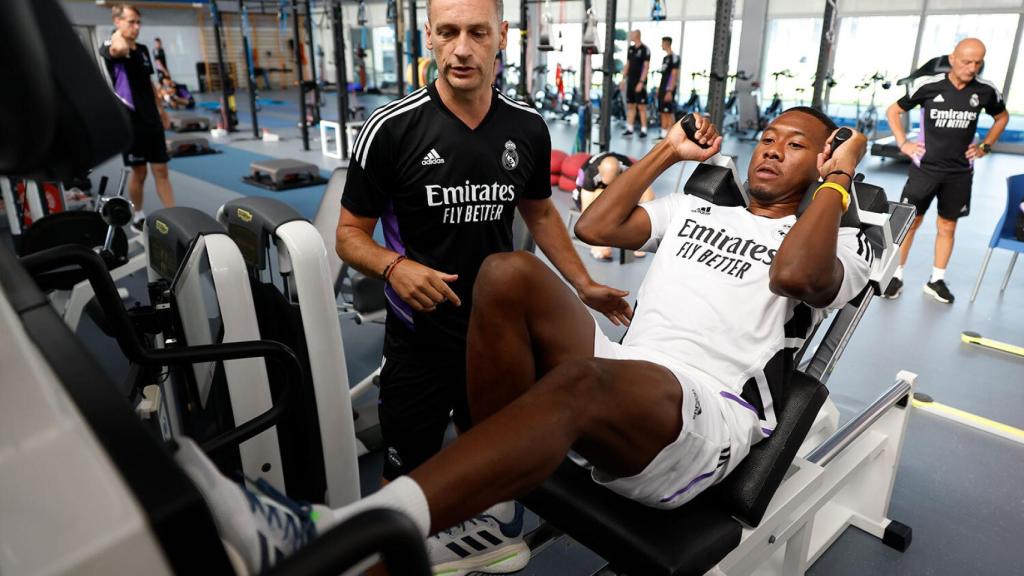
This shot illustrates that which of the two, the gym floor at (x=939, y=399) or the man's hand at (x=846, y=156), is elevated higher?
the man's hand at (x=846, y=156)

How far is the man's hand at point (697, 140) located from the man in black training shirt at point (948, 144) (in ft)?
8.36

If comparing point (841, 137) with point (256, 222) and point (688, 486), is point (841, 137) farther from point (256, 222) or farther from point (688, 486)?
point (256, 222)

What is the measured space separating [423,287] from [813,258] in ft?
2.67

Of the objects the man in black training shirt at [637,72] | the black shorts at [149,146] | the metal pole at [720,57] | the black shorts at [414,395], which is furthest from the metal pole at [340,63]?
the black shorts at [414,395]

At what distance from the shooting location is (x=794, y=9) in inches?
400

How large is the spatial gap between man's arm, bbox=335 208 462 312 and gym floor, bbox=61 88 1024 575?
0.51 meters

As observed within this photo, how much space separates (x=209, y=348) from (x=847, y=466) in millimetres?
1614

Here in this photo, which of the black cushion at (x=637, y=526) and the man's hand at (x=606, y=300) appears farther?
the man's hand at (x=606, y=300)

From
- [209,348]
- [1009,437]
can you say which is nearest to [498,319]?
[209,348]

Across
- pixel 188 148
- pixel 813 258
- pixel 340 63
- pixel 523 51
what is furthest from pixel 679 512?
pixel 188 148

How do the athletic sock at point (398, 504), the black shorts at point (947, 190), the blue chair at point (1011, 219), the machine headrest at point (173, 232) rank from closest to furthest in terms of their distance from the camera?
1. the athletic sock at point (398, 504)
2. the machine headrest at point (173, 232)
3. the blue chair at point (1011, 219)
4. the black shorts at point (947, 190)

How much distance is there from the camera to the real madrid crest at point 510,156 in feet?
5.33

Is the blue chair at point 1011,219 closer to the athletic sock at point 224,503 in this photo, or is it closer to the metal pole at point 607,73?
the metal pole at point 607,73

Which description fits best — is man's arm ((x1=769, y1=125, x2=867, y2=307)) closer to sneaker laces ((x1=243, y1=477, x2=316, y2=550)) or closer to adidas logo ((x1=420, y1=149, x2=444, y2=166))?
adidas logo ((x1=420, y1=149, x2=444, y2=166))
